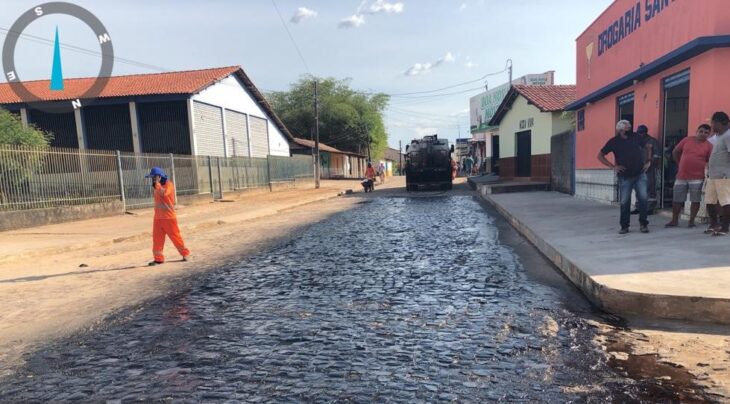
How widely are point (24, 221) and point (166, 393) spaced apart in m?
11.9

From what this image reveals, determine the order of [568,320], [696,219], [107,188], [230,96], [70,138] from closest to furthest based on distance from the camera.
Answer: [568,320] → [696,219] → [107,188] → [70,138] → [230,96]

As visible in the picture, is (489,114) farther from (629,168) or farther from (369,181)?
(629,168)

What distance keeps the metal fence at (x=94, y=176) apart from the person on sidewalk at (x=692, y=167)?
1476 cm

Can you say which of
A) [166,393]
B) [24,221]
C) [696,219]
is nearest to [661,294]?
[166,393]

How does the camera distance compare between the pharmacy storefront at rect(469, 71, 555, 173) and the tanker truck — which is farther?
the pharmacy storefront at rect(469, 71, 555, 173)

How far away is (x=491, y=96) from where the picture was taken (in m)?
42.7

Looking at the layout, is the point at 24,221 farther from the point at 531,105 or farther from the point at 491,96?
the point at 491,96

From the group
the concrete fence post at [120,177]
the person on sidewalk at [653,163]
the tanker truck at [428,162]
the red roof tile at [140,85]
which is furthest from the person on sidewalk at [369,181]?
the person on sidewalk at [653,163]

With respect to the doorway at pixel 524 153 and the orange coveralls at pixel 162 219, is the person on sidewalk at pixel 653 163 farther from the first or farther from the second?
the doorway at pixel 524 153

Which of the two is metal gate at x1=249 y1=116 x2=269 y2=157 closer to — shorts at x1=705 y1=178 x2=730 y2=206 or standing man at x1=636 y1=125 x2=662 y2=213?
standing man at x1=636 y1=125 x2=662 y2=213

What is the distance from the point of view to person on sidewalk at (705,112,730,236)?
658 cm

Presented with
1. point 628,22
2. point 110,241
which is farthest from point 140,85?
point 628,22

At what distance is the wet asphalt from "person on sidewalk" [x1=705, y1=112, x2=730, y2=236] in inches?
115

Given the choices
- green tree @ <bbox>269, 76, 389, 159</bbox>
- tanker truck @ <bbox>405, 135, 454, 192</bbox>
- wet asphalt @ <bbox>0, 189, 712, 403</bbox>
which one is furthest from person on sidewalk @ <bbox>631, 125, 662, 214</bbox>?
green tree @ <bbox>269, 76, 389, 159</bbox>
